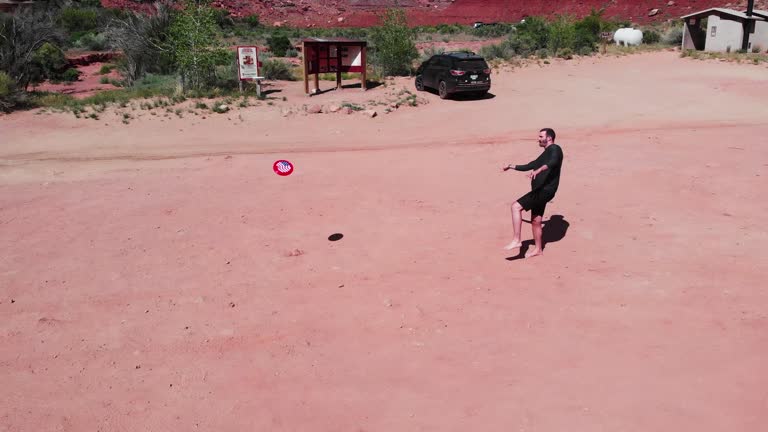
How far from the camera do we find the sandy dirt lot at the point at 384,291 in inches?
212

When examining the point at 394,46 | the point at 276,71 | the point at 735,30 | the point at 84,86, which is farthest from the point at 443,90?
the point at 735,30

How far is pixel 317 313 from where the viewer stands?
23.2ft

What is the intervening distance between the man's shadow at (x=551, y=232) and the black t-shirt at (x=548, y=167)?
967 millimetres

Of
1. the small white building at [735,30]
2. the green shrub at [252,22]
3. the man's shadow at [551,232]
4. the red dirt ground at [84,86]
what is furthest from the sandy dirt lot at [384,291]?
the green shrub at [252,22]

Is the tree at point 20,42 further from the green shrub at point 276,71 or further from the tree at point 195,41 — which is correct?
the green shrub at point 276,71

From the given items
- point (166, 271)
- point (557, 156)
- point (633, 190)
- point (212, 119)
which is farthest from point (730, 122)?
point (166, 271)

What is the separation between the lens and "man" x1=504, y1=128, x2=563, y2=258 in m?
7.89

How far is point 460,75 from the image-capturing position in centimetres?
2136

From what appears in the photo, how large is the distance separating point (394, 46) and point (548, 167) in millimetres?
20061

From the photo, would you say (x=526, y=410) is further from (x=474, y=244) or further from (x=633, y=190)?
(x=633, y=190)

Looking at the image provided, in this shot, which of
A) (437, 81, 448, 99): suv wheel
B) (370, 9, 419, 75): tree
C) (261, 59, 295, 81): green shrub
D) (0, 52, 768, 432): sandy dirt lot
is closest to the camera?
(0, 52, 768, 432): sandy dirt lot

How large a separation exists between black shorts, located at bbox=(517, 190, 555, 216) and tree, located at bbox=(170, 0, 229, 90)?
16.9 m

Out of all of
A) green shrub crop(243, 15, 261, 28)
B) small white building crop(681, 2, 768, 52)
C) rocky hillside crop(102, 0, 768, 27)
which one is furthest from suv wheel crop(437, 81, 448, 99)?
rocky hillside crop(102, 0, 768, 27)

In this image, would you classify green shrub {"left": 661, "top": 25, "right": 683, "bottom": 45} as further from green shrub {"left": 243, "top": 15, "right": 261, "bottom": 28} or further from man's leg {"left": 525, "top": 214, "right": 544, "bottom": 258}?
green shrub {"left": 243, "top": 15, "right": 261, "bottom": 28}
